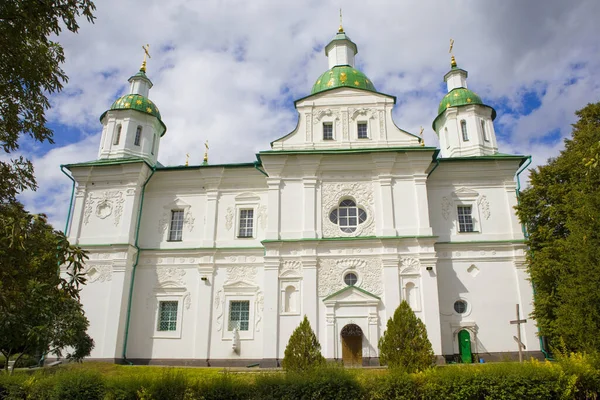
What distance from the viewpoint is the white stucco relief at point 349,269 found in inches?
765

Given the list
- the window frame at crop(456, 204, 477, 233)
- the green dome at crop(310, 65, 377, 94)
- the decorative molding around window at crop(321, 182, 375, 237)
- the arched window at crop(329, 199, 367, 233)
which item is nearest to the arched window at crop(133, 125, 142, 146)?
the green dome at crop(310, 65, 377, 94)

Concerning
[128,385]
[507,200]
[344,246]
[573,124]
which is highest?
[573,124]

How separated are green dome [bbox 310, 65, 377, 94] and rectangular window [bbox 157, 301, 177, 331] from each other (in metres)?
13.2

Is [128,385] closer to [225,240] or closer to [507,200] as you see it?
[225,240]

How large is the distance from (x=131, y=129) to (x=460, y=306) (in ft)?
63.5

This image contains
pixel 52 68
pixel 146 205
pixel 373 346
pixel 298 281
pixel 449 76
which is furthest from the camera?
pixel 449 76

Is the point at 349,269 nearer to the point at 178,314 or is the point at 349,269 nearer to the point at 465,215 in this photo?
the point at 465,215

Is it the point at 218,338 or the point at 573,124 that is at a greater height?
the point at 573,124

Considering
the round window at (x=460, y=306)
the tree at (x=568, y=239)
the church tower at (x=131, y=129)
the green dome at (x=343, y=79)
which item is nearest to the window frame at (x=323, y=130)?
the green dome at (x=343, y=79)

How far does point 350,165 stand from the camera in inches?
842

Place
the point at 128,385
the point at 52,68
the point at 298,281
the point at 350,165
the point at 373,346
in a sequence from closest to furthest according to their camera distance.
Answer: the point at 52,68 < the point at 128,385 < the point at 373,346 < the point at 298,281 < the point at 350,165

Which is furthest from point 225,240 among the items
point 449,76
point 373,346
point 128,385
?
point 449,76

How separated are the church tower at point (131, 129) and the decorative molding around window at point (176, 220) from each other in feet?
11.8

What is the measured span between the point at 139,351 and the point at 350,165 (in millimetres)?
12930
